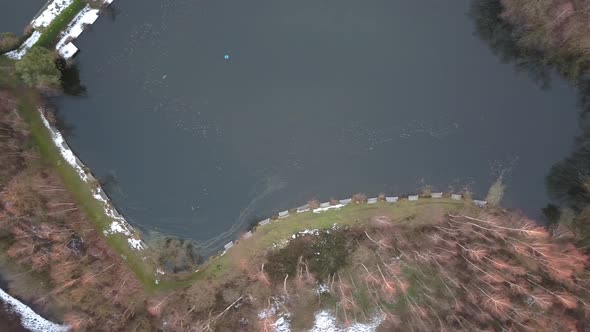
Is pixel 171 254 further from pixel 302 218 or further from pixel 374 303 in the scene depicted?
pixel 374 303

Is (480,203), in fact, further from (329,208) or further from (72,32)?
(72,32)

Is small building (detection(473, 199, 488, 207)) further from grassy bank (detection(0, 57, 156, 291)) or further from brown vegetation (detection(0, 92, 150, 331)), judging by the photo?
brown vegetation (detection(0, 92, 150, 331))

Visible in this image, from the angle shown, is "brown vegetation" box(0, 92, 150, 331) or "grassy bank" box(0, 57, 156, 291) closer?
"brown vegetation" box(0, 92, 150, 331)

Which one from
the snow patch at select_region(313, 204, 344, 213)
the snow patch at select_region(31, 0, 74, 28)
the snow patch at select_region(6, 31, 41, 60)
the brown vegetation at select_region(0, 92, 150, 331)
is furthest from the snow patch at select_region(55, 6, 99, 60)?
the snow patch at select_region(313, 204, 344, 213)

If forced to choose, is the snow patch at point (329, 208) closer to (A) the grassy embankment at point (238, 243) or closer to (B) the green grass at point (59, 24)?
(A) the grassy embankment at point (238, 243)

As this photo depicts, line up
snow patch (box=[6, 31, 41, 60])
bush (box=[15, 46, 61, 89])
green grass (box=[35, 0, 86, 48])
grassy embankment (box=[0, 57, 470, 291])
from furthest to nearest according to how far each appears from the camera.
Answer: grassy embankment (box=[0, 57, 470, 291]) → green grass (box=[35, 0, 86, 48]) → snow patch (box=[6, 31, 41, 60]) → bush (box=[15, 46, 61, 89])

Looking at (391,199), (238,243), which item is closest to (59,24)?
(238,243)

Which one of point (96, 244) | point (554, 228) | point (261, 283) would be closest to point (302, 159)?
point (261, 283)
